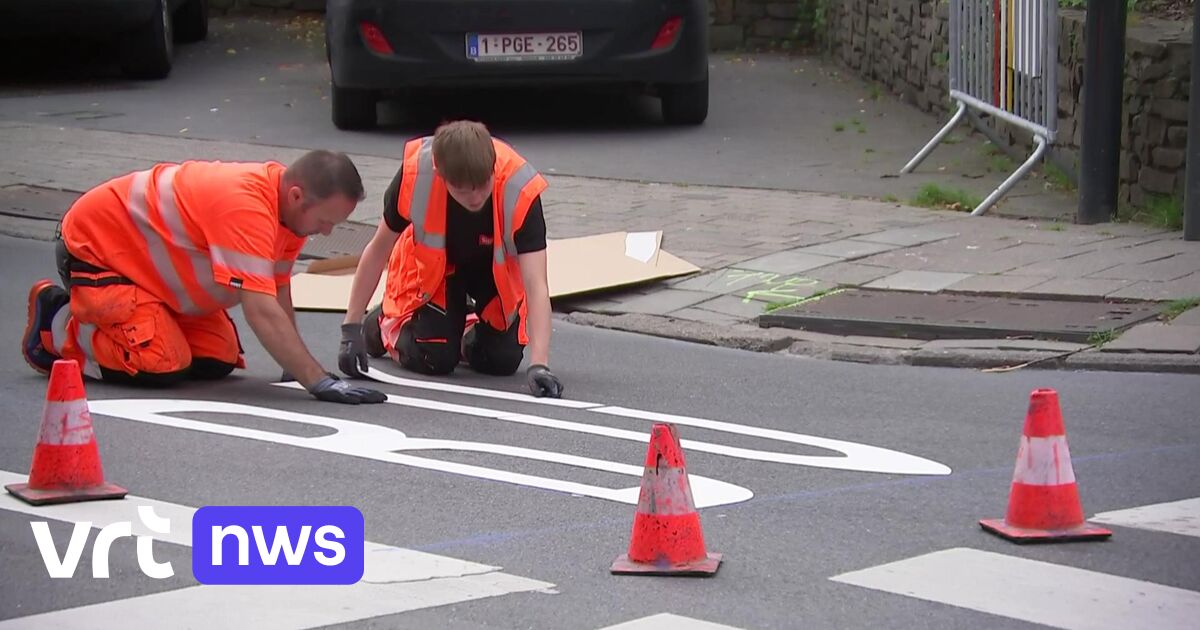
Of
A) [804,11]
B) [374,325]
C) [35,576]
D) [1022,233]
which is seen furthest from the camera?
[804,11]

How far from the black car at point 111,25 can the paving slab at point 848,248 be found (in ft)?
28.3

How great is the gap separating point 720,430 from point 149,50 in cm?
1207

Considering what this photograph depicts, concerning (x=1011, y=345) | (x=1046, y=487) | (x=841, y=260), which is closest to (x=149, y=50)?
(x=841, y=260)

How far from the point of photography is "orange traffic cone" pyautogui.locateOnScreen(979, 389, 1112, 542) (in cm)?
473

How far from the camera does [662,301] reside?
8.58 meters

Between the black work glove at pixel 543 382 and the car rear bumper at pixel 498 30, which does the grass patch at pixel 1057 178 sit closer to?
the car rear bumper at pixel 498 30

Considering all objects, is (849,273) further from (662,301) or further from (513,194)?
(513,194)

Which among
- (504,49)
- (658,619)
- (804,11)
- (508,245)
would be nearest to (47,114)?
(504,49)

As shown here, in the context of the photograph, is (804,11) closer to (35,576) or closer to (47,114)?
(47,114)

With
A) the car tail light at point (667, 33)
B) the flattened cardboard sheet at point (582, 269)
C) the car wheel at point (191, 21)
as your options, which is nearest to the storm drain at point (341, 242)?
the flattened cardboard sheet at point (582, 269)

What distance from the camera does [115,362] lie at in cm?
670

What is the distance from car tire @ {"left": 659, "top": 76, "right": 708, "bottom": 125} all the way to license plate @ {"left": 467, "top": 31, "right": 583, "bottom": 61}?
44.4 inches

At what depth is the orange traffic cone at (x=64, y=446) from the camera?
5.09 m

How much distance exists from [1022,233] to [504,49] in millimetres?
4648
